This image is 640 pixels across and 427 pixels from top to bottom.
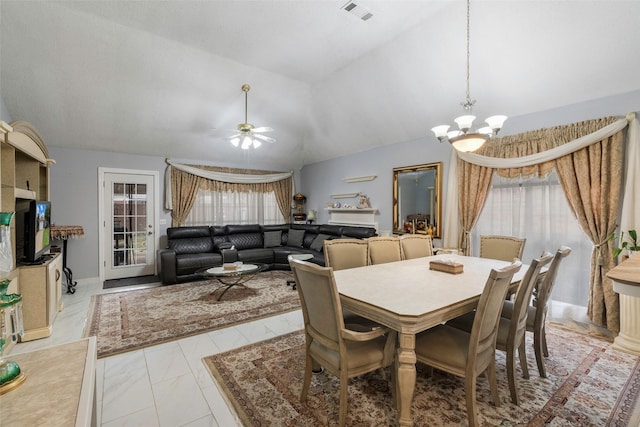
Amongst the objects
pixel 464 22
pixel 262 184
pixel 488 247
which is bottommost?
pixel 488 247

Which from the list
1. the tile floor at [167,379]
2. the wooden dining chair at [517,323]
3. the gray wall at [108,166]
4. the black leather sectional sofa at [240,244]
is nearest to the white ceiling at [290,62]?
the gray wall at [108,166]

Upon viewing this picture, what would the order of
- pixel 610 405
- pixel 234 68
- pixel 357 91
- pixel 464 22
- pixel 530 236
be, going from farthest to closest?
pixel 357 91
pixel 234 68
pixel 530 236
pixel 464 22
pixel 610 405

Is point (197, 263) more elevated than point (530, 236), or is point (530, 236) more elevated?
point (530, 236)

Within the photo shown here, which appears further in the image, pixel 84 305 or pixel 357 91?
pixel 357 91

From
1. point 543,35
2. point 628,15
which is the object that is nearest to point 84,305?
point 543,35

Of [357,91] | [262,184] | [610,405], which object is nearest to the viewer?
[610,405]

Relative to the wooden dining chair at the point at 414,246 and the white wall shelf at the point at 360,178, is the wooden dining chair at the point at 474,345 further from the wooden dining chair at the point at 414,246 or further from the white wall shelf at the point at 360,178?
the white wall shelf at the point at 360,178

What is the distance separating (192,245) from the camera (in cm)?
567

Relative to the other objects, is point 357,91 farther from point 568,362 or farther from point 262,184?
point 568,362

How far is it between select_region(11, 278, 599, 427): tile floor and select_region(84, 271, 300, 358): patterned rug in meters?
0.16

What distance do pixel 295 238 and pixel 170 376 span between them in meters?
4.40

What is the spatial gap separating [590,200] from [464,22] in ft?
7.90

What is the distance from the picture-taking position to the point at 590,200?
10.5 feet

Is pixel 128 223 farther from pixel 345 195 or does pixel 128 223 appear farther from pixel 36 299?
pixel 345 195
